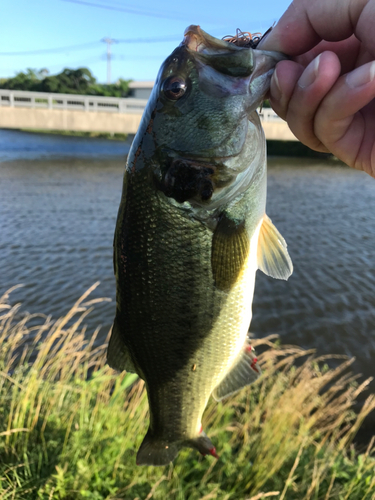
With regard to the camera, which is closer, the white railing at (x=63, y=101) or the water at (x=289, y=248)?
the water at (x=289, y=248)

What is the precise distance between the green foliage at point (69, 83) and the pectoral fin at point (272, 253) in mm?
69875

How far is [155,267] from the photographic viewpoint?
65.6 inches

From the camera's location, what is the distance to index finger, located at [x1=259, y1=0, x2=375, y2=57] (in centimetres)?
148

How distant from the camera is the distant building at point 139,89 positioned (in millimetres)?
64738

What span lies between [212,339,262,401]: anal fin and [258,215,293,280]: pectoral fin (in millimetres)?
473

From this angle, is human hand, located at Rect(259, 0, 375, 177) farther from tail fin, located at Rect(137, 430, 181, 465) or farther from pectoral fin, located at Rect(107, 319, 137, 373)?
tail fin, located at Rect(137, 430, 181, 465)

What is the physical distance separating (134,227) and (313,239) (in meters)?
12.0

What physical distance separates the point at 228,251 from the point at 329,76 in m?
0.85

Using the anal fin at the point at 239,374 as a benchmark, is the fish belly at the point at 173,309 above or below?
above

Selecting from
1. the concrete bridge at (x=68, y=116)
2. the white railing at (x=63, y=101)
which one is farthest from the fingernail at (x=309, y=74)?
the white railing at (x=63, y=101)

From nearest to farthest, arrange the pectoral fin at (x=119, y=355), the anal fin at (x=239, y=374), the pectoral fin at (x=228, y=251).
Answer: the pectoral fin at (x=228, y=251) → the pectoral fin at (x=119, y=355) → the anal fin at (x=239, y=374)

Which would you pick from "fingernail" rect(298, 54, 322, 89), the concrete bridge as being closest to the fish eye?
"fingernail" rect(298, 54, 322, 89)

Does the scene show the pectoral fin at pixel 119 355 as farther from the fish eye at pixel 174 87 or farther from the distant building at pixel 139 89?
the distant building at pixel 139 89

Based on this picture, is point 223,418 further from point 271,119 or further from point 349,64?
point 271,119
